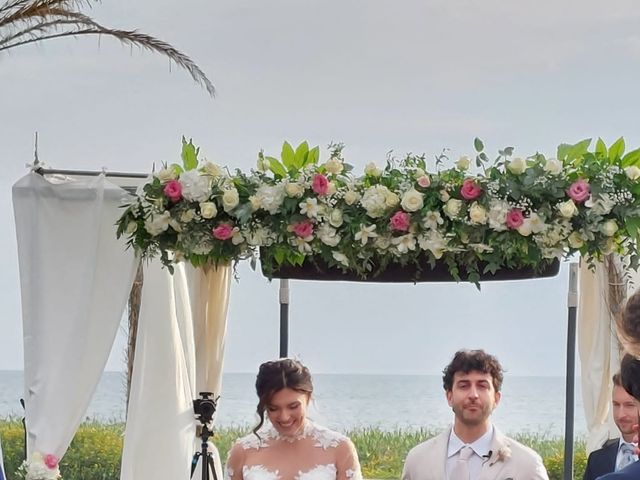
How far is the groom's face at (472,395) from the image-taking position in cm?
419

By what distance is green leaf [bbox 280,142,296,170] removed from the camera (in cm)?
437

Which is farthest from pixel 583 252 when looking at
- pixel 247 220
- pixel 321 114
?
pixel 321 114

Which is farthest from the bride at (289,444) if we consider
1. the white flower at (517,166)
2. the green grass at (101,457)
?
the green grass at (101,457)

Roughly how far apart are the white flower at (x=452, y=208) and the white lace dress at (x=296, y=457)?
45.5 inches

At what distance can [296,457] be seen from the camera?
473 centimetres

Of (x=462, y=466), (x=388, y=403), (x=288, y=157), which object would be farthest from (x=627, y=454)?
(x=388, y=403)

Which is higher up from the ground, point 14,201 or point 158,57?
point 158,57

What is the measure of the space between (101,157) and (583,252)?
14743mm

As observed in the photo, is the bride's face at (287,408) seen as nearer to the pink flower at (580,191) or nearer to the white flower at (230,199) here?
the white flower at (230,199)

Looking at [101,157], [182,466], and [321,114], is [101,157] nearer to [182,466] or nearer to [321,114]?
[321,114]

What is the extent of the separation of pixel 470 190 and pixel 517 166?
0.19 metres

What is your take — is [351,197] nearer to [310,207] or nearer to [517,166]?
[310,207]

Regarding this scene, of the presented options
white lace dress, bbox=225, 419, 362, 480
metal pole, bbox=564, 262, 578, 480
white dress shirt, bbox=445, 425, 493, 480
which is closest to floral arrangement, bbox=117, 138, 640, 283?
white dress shirt, bbox=445, 425, 493, 480

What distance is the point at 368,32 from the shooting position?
1686 cm
